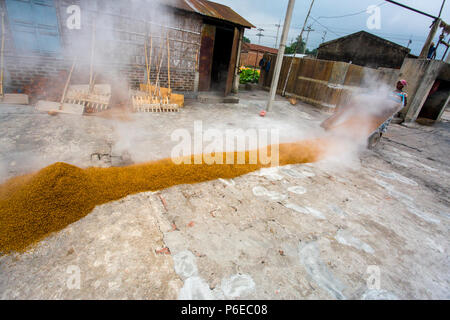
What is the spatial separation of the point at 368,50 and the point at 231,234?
974 inches

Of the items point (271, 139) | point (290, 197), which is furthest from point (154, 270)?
point (271, 139)

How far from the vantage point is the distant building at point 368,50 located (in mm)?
18116

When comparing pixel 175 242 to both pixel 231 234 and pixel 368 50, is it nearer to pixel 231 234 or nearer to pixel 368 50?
pixel 231 234

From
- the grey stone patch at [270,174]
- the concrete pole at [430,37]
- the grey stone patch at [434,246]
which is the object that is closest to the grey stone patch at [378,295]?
the grey stone patch at [434,246]

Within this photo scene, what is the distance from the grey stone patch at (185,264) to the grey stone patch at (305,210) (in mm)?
1681

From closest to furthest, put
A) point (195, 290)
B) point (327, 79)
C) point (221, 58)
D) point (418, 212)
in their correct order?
point (195, 290) < point (418, 212) < point (327, 79) < point (221, 58)

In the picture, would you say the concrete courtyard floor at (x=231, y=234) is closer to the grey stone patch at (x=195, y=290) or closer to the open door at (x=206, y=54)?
the grey stone patch at (x=195, y=290)

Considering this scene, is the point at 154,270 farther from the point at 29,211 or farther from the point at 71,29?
the point at 71,29

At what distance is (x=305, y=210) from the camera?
3.04 m

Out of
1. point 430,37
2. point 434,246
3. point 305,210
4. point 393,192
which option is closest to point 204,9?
point 305,210

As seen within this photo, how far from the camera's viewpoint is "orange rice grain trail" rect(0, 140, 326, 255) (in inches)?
81.0

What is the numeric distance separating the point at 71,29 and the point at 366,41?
2390 cm

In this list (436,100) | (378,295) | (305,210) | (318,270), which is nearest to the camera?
(378,295)

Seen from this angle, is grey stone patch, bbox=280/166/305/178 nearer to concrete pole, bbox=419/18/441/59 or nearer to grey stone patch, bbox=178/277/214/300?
grey stone patch, bbox=178/277/214/300
